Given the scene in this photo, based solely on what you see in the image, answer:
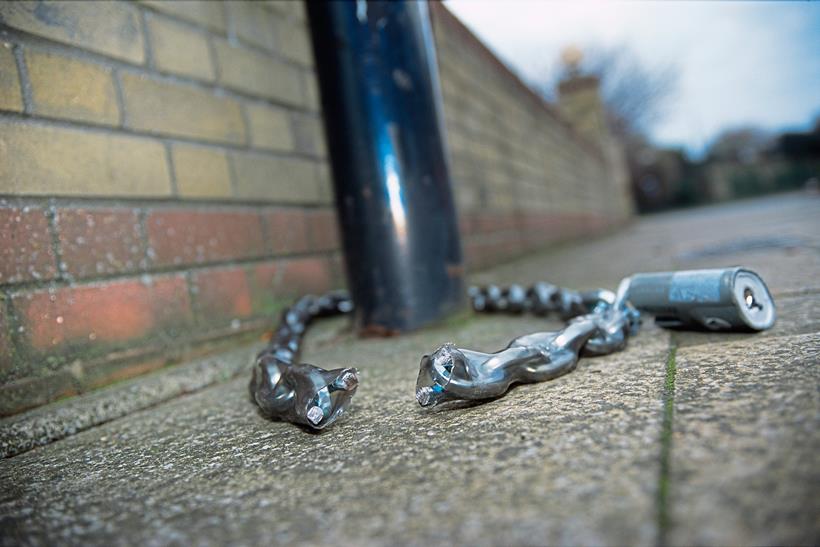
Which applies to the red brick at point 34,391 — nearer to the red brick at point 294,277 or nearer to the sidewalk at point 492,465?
the sidewalk at point 492,465

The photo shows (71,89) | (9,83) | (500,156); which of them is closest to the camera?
(9,83)

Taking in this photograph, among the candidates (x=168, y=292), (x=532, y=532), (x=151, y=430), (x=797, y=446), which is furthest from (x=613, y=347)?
(x=168, y=292)

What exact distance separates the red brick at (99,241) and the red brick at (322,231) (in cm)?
73

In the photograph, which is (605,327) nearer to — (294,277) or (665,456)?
(665,456)

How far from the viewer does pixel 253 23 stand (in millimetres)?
1930

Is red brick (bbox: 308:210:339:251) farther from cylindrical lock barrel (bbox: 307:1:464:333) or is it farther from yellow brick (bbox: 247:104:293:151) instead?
cylindrical lock barrel (bbox: 307:1:464:333)

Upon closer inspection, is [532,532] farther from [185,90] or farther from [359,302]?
[185,90]

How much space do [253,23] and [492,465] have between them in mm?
1817

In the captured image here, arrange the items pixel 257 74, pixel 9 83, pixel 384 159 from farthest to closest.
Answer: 1. pixel 257 74
2. pixel 384 159
3. pixel 9 83

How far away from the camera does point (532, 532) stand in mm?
498

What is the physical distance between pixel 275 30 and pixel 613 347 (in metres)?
1.68

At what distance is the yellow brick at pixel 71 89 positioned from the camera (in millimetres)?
1249

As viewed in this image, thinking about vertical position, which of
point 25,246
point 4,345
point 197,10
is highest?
point 197,10

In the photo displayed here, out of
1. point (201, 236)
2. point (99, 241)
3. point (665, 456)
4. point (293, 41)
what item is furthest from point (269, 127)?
point (665, 456)
